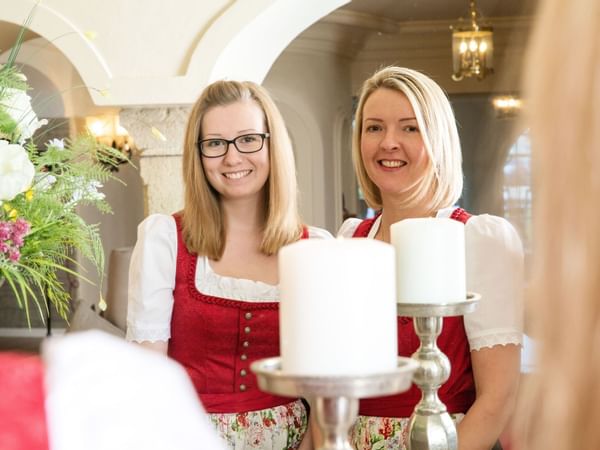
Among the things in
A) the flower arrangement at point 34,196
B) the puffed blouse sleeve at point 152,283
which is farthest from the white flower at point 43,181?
the puffed blouse sleeve at point 152,283

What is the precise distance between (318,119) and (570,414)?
29.0 feet

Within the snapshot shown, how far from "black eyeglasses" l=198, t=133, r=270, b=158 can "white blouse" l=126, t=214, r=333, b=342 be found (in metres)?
0.19

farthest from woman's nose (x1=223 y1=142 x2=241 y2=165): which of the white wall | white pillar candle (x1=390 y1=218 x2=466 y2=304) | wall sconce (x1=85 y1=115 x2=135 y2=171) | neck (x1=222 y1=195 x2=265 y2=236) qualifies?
wall sconce (x1=85 y1=115 x2=135 y2=171)

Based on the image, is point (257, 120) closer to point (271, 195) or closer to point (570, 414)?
point (271, 195)

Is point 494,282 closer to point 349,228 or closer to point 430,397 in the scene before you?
point 349,228

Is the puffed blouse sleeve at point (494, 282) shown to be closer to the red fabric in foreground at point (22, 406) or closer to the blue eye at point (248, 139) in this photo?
the blue eye at point (248, 139)

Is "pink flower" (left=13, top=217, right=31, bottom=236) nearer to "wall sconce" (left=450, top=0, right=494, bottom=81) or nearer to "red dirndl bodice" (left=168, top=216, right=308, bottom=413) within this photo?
"red dirndl bodice" (left=168, top=216, right=308, bottom=413)

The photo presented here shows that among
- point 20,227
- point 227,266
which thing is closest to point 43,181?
point 20,227

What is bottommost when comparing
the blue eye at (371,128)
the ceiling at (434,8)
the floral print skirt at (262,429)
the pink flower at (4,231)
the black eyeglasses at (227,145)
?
the floral print skirt at (262,429)

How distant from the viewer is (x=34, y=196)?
1498 millimetres

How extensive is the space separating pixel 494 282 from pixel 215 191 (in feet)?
2.28

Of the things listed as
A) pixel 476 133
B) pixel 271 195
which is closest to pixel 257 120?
pixel 271 195

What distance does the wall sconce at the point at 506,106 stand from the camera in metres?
9.07

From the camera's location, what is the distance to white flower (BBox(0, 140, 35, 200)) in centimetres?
135
